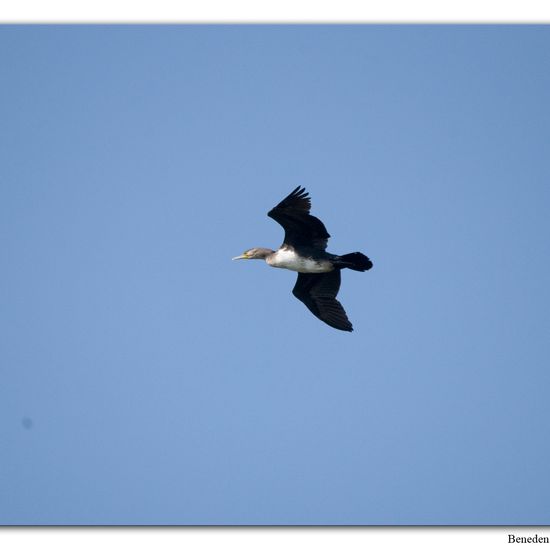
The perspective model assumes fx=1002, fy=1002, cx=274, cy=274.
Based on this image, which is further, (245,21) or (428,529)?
(245,21)

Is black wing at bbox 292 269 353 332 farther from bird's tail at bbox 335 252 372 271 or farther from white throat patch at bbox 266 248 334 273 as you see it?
bird's tail at bbox 335 252 372 271

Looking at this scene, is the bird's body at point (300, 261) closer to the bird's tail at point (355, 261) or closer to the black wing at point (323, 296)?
the bird's tail at point (355, 261)

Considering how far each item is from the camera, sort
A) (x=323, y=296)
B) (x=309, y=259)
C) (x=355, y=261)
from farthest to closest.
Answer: (x=323, y=296) < (x=309, y=259) < (x=355, y=261)

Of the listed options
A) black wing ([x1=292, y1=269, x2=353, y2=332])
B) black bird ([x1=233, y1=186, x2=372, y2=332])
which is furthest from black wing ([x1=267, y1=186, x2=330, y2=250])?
black wing ([x1=292, y1=269, x2=353, y2=332])

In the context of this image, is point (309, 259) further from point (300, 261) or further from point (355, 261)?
point (355, 261)

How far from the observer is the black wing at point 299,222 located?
1570 cm

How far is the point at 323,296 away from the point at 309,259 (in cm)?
113

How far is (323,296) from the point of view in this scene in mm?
17328

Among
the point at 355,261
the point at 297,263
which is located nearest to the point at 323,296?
the point at 297,263
